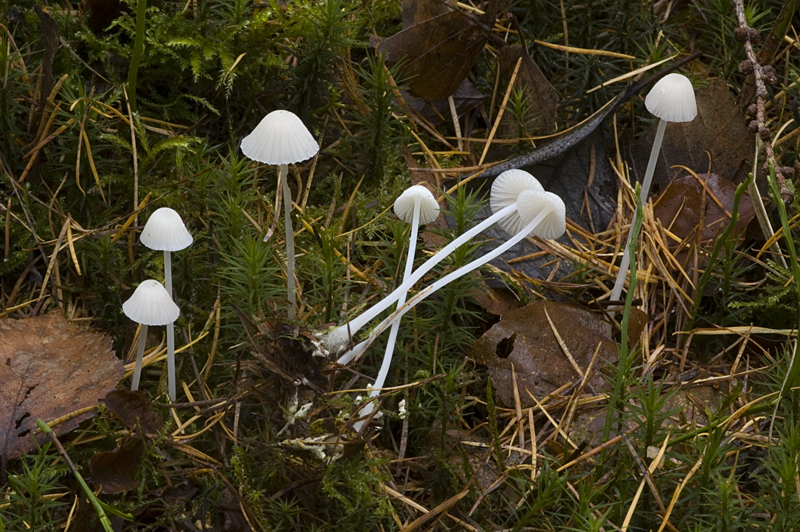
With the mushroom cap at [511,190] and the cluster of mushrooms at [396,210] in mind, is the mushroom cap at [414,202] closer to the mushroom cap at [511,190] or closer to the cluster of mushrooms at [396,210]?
the cluster of mushrooms at [396,210]

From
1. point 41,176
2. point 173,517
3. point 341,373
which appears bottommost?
point 173,517

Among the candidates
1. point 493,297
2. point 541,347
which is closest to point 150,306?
point 493,297

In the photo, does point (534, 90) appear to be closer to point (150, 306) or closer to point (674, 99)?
point (674, 99)

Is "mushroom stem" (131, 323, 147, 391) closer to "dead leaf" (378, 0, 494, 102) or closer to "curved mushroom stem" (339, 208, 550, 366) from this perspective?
"curved mushroom stem" (339, 208, 550, 366)

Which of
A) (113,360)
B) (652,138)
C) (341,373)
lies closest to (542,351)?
(341,373)

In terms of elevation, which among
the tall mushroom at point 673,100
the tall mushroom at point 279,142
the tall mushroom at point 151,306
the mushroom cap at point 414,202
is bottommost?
the tall mushroom at point 151,306

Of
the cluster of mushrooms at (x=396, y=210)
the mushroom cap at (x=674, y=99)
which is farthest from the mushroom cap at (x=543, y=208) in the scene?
the mushroom cap at (x=674, y=99)

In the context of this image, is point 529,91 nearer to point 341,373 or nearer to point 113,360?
point 341,373
